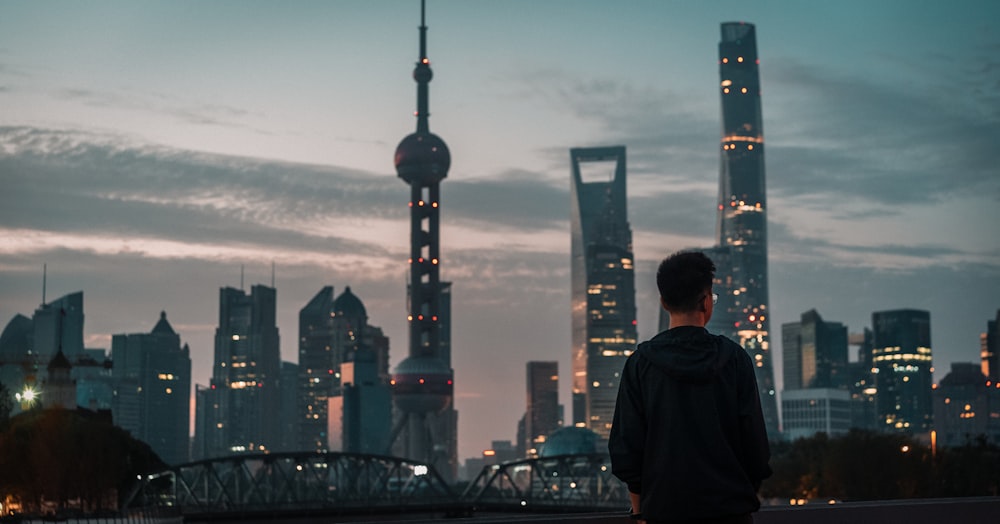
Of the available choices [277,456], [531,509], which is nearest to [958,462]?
[531,509]

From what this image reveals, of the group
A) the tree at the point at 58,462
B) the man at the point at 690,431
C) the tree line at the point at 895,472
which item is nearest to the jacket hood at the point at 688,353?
the man at the point at 690,431

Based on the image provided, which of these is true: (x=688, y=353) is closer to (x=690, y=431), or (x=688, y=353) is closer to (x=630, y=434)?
(x=690, y=431)

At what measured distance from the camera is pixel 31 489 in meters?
99.8

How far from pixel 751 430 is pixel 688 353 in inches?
18.9

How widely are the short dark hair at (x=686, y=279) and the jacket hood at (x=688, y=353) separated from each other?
0.16 meters

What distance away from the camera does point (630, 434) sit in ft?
23.4

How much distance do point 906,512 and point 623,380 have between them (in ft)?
14.6

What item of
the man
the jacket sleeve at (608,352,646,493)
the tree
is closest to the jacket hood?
the man

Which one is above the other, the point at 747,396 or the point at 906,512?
the point at 747,396

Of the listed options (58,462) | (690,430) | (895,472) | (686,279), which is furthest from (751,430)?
(895,472)

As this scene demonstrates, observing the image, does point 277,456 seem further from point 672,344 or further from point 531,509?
point 672,344

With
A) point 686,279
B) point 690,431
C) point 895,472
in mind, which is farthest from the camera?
point 895,472

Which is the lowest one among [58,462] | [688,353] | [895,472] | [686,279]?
[895,472]

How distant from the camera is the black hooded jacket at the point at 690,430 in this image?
698cm
